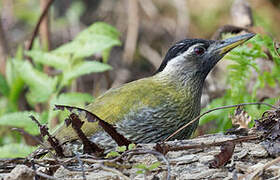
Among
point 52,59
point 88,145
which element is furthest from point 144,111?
point 52,59

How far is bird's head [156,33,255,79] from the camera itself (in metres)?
4.18

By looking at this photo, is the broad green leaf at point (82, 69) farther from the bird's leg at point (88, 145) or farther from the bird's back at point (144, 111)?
the bird's leg at point (88, 145)

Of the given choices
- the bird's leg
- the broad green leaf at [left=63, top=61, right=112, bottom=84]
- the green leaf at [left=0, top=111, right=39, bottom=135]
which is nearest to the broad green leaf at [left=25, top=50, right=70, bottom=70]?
the broad green leaf at [left=63, top=61, right=112, bottom=84]

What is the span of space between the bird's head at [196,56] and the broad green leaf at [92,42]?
26.9 inches

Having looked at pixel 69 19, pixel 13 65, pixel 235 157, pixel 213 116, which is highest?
pixel 69 19

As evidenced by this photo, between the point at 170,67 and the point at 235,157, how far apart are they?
156cm

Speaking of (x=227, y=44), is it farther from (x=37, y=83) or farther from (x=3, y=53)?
(x=3, y=53)

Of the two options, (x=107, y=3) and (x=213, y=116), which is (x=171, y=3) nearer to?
(x=107, y=3)

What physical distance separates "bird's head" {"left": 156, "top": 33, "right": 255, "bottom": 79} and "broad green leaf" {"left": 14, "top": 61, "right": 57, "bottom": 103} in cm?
127

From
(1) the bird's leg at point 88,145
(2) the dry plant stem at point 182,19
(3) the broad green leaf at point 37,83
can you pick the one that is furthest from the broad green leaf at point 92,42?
(2) the dry plant stem at point 182,19

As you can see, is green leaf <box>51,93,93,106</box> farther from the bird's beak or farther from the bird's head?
the bird's beak

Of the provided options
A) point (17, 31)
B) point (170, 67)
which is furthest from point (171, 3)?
point (170, 67)

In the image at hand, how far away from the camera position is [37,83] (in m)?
5.00

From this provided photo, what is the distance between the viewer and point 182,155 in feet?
10.1
